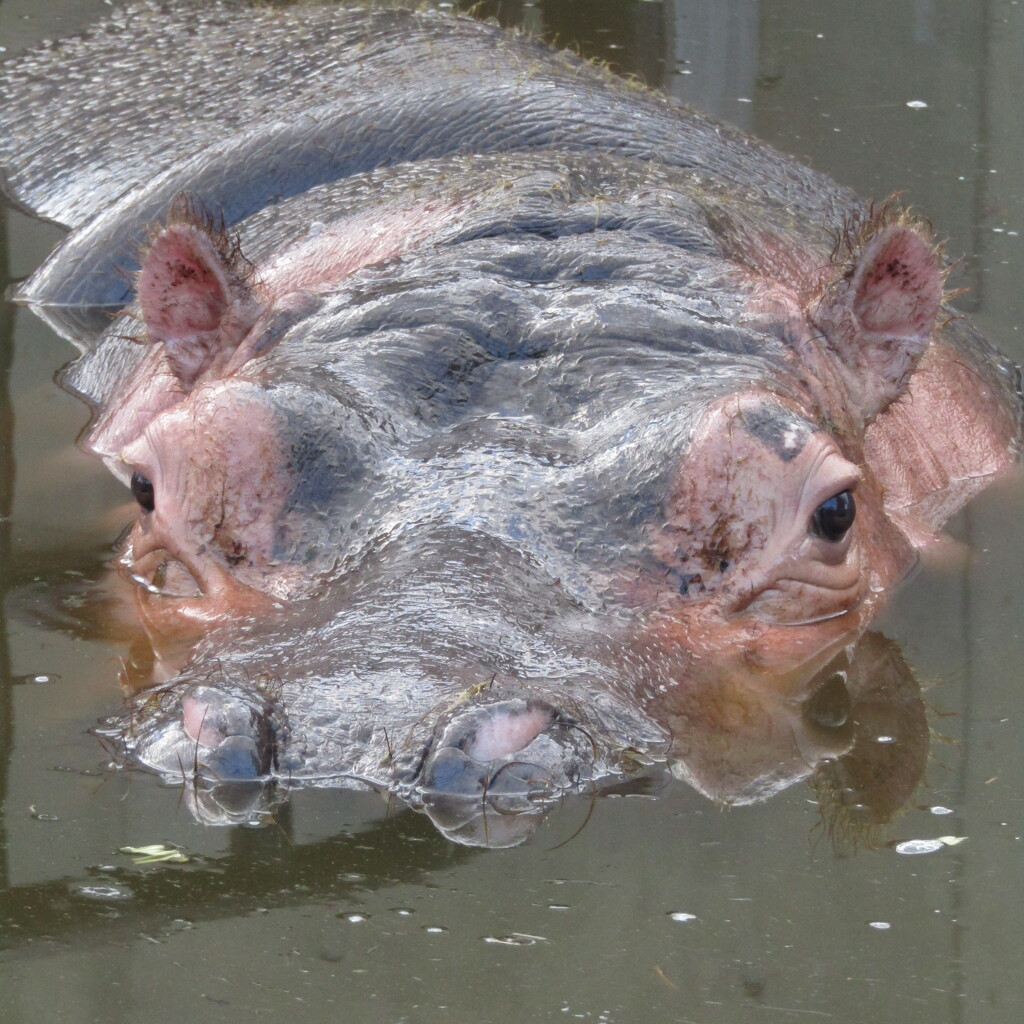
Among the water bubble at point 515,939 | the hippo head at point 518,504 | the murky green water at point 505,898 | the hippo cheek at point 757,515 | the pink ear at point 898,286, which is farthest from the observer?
the pink ear at point 898,286

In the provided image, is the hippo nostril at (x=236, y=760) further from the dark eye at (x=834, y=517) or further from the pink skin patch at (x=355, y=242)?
the pink skin patch at (x=355, y=242)

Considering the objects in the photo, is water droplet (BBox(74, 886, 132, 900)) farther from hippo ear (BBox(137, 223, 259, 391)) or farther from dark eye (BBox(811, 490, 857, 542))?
hippo ear (BBox(137, 223, 259, 391))

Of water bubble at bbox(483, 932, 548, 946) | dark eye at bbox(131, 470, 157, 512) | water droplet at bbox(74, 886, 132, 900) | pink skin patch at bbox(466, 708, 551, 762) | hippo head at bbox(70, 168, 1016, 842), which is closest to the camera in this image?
water bubble at bbox(483, 932, 548, 946)

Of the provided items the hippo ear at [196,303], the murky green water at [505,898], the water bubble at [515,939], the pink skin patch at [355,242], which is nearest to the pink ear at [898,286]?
the murky green water at [505,898]

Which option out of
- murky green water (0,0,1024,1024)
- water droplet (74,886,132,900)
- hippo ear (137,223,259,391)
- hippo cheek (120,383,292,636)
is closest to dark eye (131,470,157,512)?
hippo cheek (120,383,292,636)

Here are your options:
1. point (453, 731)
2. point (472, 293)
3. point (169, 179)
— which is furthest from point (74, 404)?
point (453, 731)

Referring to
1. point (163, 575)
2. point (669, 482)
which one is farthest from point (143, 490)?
point (669, 482)

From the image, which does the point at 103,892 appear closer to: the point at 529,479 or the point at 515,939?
the point at 515,939

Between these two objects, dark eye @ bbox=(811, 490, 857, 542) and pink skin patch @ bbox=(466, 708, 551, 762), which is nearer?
pink skin patch @ bbox=(466, 708, 551, 762)
